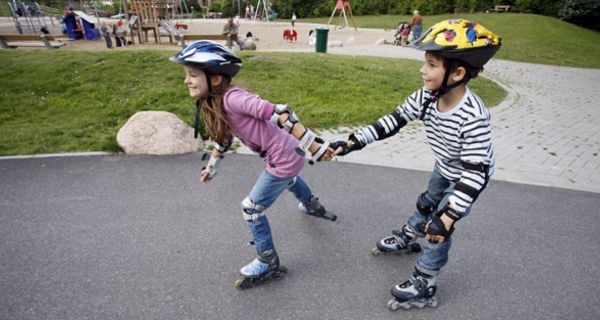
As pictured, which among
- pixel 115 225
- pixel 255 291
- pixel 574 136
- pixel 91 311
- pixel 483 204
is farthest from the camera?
pixel 574 136

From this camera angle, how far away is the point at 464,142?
7.51 ft

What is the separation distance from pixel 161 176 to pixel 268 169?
2.65 meters

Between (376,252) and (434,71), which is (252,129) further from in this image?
(376,252)

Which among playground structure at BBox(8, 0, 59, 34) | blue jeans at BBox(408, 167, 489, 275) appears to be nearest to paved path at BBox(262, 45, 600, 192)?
blue jeans at BBox(408, 167, 489, 275)

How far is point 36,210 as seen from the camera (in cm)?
404

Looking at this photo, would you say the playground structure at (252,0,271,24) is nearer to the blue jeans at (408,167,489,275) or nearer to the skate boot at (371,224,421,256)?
the skate boot at (371,224,421,256)

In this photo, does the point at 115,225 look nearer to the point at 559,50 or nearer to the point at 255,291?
the point at 255,291

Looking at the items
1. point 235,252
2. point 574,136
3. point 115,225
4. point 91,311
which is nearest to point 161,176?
point 115,225

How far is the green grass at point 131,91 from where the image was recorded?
20.8 feet

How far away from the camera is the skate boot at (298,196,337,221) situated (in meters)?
3.88

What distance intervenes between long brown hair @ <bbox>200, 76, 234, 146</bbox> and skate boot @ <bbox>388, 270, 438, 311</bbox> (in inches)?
73.2

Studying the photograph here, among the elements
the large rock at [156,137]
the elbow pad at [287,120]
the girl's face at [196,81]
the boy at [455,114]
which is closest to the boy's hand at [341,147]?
the boy at [455,114]

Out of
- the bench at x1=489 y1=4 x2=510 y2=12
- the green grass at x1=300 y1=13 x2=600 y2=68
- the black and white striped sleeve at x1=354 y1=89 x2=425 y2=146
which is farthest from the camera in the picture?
the bench at x1=489 y1=4 x2=510 y2=12

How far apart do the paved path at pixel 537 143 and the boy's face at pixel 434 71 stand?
317cm
